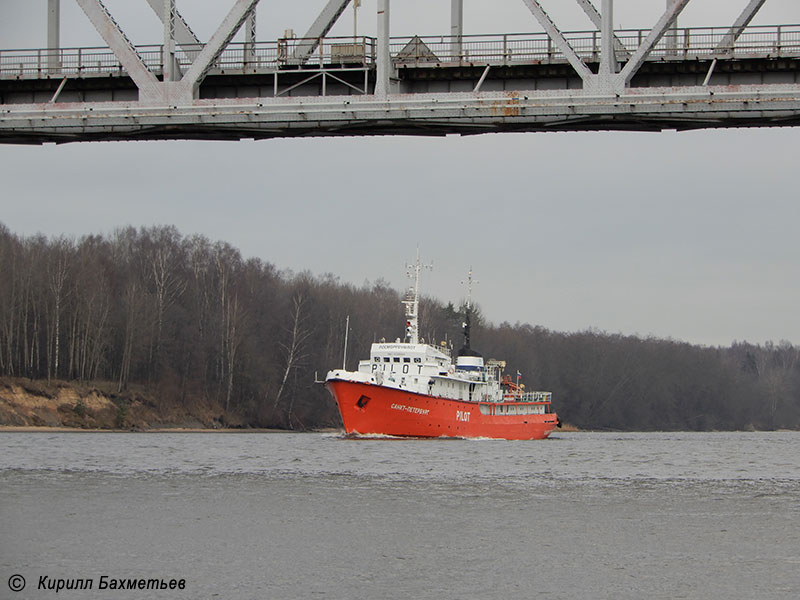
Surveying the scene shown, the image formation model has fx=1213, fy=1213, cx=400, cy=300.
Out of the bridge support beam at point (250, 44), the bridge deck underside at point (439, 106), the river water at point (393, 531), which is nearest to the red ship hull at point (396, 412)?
the river water at point (393, 531)

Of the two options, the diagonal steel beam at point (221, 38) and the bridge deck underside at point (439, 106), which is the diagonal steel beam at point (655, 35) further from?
the diagonal steel beam at point (221, 38)

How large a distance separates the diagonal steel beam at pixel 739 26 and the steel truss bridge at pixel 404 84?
0.03m

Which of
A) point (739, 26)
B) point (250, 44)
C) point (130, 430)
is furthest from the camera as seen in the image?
point (130, 430)

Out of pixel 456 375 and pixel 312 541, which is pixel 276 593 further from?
pixel 456 375

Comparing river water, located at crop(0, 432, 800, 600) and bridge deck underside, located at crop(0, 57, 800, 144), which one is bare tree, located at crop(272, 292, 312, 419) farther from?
bridge deck underside, located at crop(0, 57, 800, 144)

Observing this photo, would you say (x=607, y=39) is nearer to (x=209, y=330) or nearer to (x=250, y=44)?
(x=250, y=44)

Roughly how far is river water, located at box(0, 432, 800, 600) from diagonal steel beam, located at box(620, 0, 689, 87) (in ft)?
30.4

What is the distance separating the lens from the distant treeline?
89.1m

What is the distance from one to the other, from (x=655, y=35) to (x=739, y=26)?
286 cm

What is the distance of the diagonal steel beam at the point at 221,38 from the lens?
82.2 ft

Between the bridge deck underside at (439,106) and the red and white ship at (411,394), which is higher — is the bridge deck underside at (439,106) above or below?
above

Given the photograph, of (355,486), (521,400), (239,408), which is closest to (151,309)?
(239,408)

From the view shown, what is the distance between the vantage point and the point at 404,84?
91.6 ft

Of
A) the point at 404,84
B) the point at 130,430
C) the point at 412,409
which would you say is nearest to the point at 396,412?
the point at 412,409
